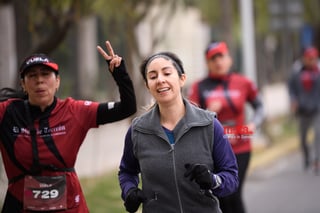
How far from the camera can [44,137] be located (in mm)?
5090

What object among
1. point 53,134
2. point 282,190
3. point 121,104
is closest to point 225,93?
point 121,104

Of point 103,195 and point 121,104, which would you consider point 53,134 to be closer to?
point 121,104

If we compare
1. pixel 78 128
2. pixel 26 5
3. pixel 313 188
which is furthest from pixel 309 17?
pixel 78 128

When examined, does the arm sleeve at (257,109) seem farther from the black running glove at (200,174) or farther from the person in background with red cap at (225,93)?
the black running glove at (200,174)

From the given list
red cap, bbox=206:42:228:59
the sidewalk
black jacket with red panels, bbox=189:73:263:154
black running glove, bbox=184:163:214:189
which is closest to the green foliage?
black jacket with red panels, bbox=189:73:263:154

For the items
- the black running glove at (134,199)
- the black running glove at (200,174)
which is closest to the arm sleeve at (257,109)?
the black running glove at (134,199)

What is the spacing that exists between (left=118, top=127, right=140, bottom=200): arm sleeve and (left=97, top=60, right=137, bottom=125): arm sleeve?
398mm

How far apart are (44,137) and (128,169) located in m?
0.56

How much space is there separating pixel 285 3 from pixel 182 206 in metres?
14.5

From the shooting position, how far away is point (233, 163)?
472 centimetres

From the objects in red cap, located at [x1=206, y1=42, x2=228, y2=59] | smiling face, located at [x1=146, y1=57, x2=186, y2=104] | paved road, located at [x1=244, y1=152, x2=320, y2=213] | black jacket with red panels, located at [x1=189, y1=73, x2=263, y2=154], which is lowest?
paved road, located at [x1=244, y1=152, x2=320, y2=213]

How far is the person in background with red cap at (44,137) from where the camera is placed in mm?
5090

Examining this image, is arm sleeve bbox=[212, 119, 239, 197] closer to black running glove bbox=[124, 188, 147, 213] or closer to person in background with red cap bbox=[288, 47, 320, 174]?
black running glove bbox=[124, 188, 147, 213]

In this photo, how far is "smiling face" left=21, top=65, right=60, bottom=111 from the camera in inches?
202
